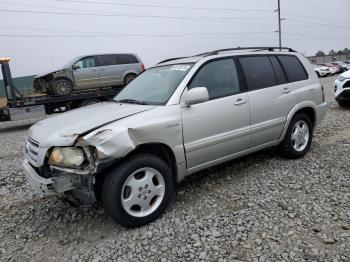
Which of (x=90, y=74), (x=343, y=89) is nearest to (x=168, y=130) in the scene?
(x=343, y=89)

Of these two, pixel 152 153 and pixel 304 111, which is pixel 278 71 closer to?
pixel 304 111

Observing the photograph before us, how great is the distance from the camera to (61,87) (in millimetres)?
12469

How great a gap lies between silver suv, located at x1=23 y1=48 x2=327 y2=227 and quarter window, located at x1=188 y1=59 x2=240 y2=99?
1cm

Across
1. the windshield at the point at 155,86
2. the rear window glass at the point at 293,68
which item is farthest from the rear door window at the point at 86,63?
the rear window glass at the point at 293,68

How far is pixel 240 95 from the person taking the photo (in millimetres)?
4258

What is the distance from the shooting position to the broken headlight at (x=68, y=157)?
3.06 m

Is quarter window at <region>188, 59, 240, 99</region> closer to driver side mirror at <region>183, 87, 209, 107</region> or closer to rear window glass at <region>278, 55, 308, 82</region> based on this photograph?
driver side mirror at <region>183, 87, 209, 107</region>

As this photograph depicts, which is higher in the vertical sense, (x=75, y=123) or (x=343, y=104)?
(x=75, y=123)

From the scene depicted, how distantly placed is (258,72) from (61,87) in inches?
373

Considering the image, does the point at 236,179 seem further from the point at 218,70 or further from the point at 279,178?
the point at 218,70

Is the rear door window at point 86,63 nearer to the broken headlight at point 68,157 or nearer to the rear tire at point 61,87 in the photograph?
the rear tire at point 61,87

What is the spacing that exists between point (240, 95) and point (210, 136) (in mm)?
743

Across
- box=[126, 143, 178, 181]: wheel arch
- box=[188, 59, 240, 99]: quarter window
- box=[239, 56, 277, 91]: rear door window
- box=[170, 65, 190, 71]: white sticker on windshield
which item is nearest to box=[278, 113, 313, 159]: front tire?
box=[239, 56, 277, 91]: rear door window

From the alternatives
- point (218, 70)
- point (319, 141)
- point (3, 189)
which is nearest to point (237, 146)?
point (218, 70)
